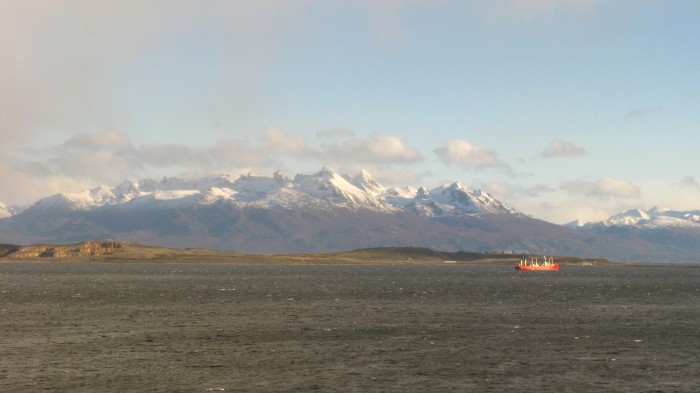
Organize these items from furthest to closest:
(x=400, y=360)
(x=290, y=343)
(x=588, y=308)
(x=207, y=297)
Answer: (x=207, y=297) → (x=588, y=308) → (x=290, y=343) → (x=400, y=360)

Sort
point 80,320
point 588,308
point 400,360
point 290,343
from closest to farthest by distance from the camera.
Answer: point 400,360
point 290,343
point 80,320
point 588,308

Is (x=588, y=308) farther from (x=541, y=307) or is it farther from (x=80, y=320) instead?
(x=80, y=320)

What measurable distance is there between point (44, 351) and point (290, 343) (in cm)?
2387

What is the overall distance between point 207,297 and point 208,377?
98.7m

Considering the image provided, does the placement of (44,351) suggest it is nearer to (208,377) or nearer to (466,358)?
(208,377)

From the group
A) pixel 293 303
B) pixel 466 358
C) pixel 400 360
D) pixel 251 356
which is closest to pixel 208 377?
pixel 251 356

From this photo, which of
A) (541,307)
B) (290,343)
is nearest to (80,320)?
(290,343)

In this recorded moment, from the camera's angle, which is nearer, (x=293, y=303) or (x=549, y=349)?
(x=549, y=349)

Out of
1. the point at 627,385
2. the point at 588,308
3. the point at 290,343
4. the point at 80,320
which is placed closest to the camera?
the point at 627,385

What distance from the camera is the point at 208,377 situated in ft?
229

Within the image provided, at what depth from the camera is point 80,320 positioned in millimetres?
115312

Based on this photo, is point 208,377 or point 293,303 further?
point 293,303

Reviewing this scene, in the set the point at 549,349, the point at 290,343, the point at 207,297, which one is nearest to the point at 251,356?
the point at 290,343

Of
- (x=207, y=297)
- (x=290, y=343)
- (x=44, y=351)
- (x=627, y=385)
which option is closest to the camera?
(x=627, y=385)
